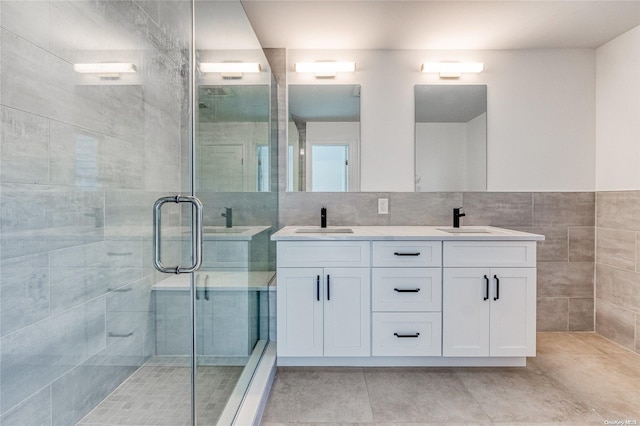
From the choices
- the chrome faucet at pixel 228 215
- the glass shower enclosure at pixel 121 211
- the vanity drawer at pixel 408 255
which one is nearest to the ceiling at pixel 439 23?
the glass shower enclosure at pixel 121 211

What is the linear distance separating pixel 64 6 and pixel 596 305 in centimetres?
369

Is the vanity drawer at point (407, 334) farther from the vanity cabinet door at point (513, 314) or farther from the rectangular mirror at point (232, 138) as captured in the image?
the rectangular mirror at point (232, 138)

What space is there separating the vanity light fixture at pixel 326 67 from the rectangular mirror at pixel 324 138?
0.11m

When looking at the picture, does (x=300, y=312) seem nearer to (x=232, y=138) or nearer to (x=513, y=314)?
(x=232, y=138)

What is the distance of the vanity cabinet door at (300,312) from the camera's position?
2.07 m

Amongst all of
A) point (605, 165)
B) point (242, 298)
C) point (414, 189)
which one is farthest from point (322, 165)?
point (605, 165)

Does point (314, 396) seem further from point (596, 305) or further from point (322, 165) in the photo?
point (596, 305)

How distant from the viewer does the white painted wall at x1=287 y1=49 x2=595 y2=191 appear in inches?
105

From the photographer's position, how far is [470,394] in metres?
1.90

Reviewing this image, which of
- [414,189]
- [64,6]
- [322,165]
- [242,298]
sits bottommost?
[242,298]

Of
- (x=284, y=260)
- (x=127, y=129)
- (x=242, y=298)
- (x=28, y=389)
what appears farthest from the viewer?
(x=284, y=260)

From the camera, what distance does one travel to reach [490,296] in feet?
6.82

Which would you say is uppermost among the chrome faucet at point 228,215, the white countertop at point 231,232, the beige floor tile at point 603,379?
the chrome faucet at point 228,215

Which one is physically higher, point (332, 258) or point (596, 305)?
point (332, 258)
